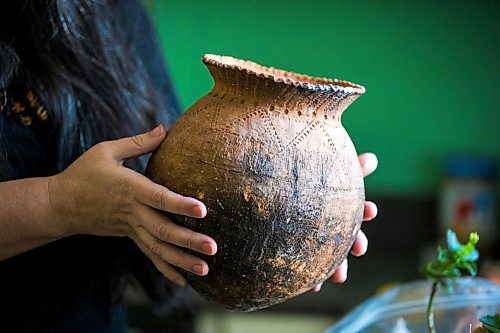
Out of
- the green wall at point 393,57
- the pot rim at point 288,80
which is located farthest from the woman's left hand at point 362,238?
the green wall at point 393,57

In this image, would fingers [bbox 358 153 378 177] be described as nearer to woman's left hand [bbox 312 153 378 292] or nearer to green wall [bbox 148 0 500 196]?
woman's left hand [bbox 312 153 378 292]

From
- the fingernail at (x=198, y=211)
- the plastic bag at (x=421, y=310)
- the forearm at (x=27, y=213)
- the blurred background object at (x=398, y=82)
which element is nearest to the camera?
the fingernail at (x=198, y=211)

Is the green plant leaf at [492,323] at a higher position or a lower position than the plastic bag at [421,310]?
higher

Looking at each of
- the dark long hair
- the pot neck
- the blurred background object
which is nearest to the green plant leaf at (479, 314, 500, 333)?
the pot neck

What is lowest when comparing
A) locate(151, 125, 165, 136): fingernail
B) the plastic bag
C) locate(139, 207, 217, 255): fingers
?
the plastic bag

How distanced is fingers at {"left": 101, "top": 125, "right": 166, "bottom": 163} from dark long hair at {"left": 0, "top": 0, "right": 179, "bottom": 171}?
22 centimetres

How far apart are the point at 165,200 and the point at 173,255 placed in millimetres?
71

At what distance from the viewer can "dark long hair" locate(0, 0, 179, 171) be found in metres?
1.01

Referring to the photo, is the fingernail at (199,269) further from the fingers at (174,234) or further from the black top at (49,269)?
the black top at (49,269)

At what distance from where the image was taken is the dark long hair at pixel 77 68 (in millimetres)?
1012

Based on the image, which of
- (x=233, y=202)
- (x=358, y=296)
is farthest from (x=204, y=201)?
(x=358, y=296)

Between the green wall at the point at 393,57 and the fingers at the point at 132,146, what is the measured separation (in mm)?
1738

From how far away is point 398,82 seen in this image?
258 cm

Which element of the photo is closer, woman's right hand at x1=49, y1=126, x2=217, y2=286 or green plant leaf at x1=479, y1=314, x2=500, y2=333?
woman's right hand at x1=49, y1=126, x2=217, y2=286
